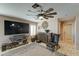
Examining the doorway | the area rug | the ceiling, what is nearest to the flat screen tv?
the ceiling

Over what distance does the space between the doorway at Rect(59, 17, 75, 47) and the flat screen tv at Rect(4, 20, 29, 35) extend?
0.68m

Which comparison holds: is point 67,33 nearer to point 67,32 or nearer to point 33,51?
point 67,32

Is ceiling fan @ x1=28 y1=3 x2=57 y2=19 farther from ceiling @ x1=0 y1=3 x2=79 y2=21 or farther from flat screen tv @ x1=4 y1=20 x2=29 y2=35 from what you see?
flat screen tv @ x1=4 y1=20 x2=29 y2=35

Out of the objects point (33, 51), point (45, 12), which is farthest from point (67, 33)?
point (33, 51)

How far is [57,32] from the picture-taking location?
182cm

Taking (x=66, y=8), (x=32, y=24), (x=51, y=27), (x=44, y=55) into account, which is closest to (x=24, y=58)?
(x=44, y=55)

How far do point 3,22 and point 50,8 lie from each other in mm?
900

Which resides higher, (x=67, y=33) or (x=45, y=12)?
(x=45, y=12)

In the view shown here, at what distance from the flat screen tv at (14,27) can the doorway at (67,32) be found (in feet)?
2.22

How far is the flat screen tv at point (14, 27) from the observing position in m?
1.71

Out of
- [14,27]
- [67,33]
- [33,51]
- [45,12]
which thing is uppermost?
[45,12]

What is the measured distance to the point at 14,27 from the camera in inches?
69.7

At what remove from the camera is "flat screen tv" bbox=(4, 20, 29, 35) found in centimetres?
171

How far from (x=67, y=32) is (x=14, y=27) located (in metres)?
1.02
